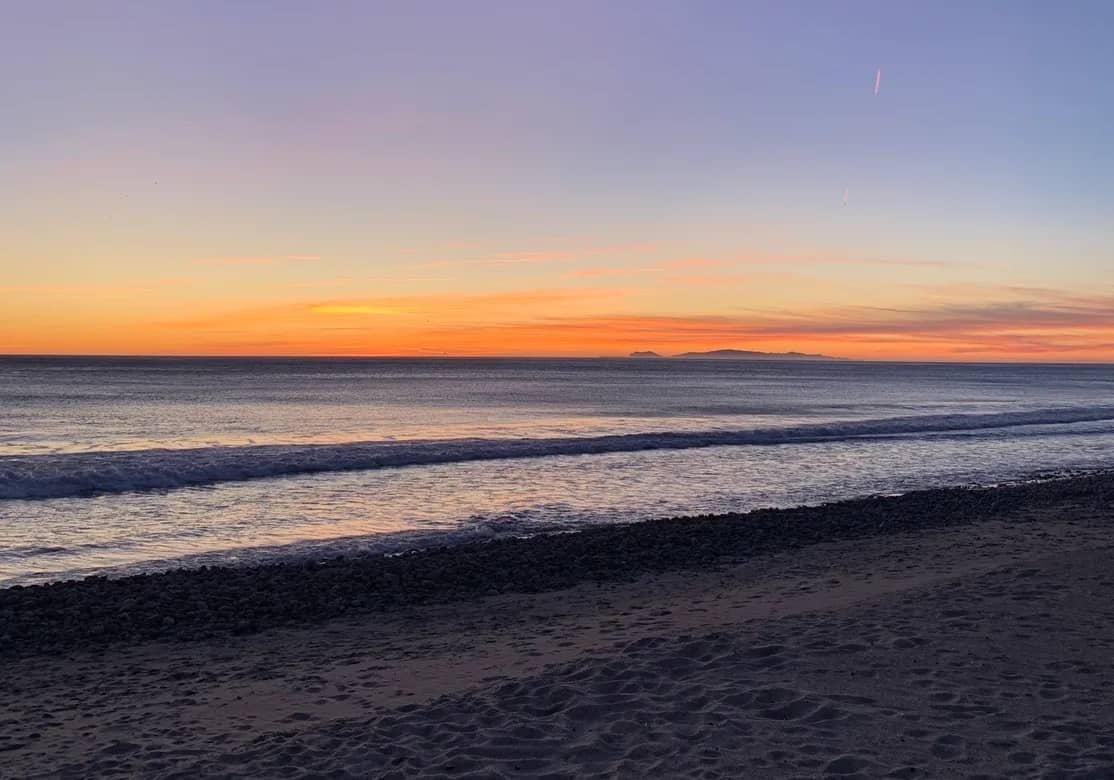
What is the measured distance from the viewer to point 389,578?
12297mm

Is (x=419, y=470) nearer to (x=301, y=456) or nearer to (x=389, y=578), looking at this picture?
(x=301, y=456)

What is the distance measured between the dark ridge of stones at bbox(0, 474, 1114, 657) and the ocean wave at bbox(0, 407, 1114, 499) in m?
11.9

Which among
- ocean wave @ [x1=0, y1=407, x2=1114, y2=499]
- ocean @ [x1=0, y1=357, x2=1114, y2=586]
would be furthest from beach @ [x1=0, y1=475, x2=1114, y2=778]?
ocean wave @ [x1=0, y1=407, x2=1114, y2=499]

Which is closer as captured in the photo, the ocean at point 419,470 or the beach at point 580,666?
the beach at point 580,666

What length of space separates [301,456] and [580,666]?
21.8 metres

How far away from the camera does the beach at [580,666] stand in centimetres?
610

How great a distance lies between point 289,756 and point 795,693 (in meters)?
3.85

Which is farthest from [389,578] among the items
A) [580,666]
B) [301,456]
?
[301,456]

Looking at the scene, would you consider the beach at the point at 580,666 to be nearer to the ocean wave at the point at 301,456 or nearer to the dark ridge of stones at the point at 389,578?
the dark ridge of stones at the point at 389,578

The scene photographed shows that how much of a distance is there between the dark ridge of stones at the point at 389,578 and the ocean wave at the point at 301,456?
11895mm

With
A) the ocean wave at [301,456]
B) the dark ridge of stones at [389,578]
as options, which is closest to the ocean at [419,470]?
the ocean wave at [301,456]

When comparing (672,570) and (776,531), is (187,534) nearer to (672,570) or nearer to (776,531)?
(672,570)

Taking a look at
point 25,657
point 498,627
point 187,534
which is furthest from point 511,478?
point 25,657

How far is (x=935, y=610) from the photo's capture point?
951cm
